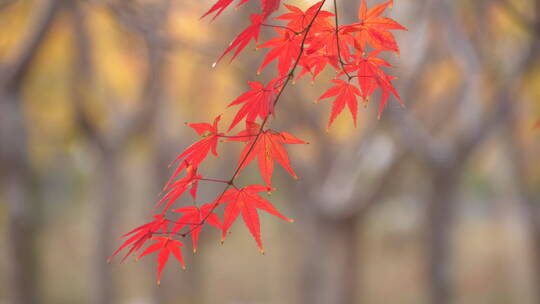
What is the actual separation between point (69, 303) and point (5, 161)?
994 centimetres

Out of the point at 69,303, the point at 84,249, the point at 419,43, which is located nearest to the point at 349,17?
the point at 419,43

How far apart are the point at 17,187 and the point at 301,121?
2.20m

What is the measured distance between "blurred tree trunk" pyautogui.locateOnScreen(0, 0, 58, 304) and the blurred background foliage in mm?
13

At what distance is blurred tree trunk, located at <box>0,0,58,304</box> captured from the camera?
14.8ft

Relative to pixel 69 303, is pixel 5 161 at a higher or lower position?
higher

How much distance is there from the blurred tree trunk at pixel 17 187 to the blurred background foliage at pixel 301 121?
0.04ft

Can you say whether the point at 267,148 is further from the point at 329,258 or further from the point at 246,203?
the point at 329,258

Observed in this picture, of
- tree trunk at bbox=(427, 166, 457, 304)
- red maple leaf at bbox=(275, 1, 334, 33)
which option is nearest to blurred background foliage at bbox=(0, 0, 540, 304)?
tree trunk at bbox=(427, 166, 457, 304)

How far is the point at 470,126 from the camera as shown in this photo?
4516 millimetres

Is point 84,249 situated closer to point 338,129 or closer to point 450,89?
point 338,129

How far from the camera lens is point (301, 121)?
5.01 m

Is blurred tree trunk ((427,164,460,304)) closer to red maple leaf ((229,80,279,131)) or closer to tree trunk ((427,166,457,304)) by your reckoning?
tree trunk ((427,166,457,304))

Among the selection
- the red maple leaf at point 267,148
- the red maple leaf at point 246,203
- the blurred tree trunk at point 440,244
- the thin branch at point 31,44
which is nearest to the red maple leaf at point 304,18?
the red maple leaf at point 267,148

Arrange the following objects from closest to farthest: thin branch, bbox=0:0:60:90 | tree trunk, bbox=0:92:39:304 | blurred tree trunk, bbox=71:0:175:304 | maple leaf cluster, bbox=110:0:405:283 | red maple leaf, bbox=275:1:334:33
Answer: maple leaf cluster, bbox=110:0:405:283 < red maple leaf, bbox=275:1:334:33 < thin branch, bbox=0:0:60:90 < tree trunk, bbox=0:92:39:304 < blurred tree trunk, bbox=71:0:175:304
